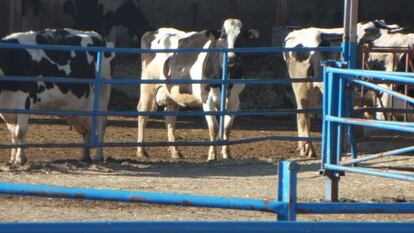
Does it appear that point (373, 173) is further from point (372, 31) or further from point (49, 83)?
point (372, 31)

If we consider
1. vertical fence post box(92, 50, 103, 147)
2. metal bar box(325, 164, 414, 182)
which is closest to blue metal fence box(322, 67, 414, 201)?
metal bar box(325, 164, 414, 182)

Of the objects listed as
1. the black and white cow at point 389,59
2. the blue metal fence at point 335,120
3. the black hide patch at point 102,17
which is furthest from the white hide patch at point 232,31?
the black hide patch at point 102,17

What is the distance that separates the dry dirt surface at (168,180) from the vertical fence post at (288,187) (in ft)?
11.8

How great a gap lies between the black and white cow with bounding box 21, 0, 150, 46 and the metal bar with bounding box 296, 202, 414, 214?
19298 mm

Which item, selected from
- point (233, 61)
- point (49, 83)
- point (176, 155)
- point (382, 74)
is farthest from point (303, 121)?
point (382, 74)

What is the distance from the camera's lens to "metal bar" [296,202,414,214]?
4.56 metres

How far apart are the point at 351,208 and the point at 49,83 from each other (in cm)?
837

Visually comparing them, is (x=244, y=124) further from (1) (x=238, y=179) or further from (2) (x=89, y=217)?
(2) (x=89, y=217)

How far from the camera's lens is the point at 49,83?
1265 centimetres

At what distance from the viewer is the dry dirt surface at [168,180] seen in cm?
858

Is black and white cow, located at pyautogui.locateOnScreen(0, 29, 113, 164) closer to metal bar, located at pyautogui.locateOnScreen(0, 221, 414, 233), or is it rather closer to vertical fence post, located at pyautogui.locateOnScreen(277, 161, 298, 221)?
vertical fence post, located at pyautogui.locateOnScreen(277, 161, 298, 221)

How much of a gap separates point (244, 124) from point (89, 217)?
896 cm

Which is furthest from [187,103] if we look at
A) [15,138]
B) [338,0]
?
[338,0]

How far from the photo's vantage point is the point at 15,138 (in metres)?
12.3
